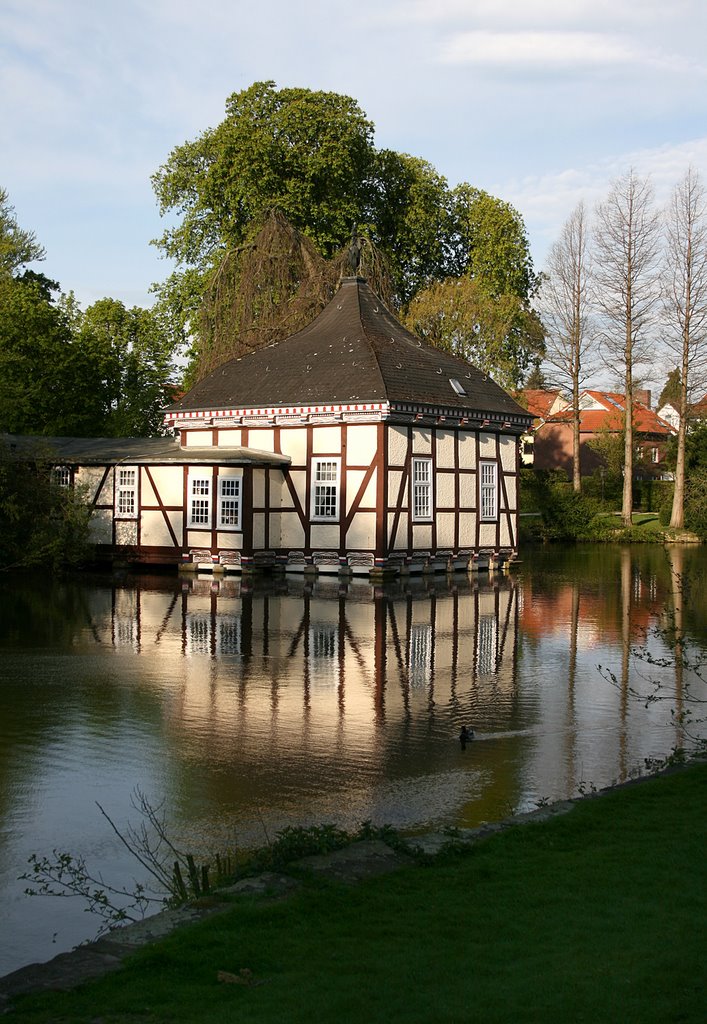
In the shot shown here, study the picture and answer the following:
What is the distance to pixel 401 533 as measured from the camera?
3312 cm

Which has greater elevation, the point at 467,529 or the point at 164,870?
the point at 467,529

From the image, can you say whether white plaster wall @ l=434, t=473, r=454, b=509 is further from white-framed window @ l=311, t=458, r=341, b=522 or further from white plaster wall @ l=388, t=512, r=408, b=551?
white-framed window @ l=311, t=458, r=341, b=522

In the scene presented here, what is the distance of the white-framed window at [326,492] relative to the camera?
33.2m

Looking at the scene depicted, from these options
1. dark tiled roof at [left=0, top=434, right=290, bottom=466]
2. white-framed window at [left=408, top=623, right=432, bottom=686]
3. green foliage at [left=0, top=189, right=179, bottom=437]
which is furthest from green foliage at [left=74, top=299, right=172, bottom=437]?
white-framed window at [left=408, top=623, right=432, bottom=686]

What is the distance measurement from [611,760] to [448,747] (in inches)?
66.1

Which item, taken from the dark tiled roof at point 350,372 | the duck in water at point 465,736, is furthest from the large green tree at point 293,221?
the duck in water at point 465,736

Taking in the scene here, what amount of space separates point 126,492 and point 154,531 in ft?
4.98

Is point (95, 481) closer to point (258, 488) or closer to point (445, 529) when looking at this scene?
point (258, 488)

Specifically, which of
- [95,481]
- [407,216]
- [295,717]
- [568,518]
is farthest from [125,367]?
[295,717]

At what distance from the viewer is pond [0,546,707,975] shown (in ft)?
31.3

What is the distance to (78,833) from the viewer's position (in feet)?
30.2

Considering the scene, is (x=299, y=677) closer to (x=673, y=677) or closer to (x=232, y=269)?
(x=673, y=677)

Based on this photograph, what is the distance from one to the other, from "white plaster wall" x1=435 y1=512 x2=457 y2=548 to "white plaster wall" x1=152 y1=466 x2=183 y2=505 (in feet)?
24.6

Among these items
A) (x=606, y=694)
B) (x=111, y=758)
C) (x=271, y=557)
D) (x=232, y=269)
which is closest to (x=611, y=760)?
(x=606, y=694)
